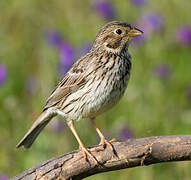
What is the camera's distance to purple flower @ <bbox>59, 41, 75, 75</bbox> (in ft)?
22.8

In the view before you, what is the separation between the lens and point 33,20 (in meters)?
9.57

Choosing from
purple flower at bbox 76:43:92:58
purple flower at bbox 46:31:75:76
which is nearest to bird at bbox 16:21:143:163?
purple flower at bbox 46:31:75:76

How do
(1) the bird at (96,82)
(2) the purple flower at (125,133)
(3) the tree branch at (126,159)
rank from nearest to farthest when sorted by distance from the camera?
1. (3) the tree branch at (126,159)
2. (1) the bird at (96,82)
3. (2) the purple flower at (125,133)

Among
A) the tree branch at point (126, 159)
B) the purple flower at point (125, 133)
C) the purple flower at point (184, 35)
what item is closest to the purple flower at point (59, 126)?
the purple flower at point (125, 133)

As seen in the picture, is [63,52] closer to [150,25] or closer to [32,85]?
[32,85]

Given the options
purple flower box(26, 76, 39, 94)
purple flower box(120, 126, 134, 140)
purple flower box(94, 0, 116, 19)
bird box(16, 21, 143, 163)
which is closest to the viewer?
bird box(16, 21, 143, 163)

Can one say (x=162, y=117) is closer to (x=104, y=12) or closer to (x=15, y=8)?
(x=104, y=12)

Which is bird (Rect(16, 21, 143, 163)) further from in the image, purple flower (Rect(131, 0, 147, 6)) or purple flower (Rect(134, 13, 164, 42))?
purple flower (Rect(131, 0, 147, 6))

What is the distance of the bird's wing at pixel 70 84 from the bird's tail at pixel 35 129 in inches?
3.2

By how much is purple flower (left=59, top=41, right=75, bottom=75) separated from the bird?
29.7 inches

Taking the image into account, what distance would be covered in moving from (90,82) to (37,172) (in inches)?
55.5

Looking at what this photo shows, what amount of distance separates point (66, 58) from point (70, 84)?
3.62 feet

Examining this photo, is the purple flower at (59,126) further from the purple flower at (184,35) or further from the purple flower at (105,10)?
the purple flower at (184,35)

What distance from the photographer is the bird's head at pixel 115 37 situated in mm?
5938
